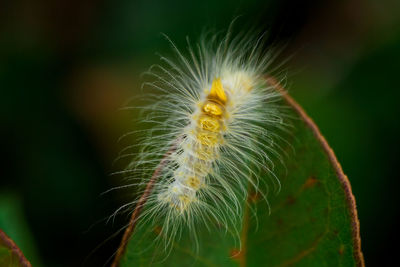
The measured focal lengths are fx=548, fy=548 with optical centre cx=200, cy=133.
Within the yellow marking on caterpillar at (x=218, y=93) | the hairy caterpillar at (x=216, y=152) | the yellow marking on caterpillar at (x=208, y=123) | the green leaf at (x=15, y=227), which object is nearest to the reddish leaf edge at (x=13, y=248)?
the hairy caterpillar at (x=216, y=152)

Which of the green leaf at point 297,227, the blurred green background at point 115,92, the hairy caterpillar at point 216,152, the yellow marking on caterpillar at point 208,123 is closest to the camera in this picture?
the green leaf at point 297,227

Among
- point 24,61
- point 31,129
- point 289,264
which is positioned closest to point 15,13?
point 24,61

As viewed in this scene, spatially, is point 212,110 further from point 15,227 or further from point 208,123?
point 15,227

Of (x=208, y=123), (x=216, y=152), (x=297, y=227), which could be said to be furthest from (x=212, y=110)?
(x=297, y=227)

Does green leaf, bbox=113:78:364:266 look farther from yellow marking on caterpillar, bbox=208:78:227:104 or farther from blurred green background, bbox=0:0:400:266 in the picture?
blurred green background, bbox=0:0:400:266

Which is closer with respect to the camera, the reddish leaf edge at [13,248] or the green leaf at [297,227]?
the reddish leaf edge at [13,248]

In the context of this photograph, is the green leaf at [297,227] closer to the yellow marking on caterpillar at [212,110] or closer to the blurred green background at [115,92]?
the yellow marking on caterpillar at [212,110]
